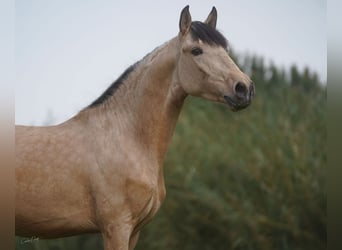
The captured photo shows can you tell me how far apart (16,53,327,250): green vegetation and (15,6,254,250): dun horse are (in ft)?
4.90

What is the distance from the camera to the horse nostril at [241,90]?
251 cm

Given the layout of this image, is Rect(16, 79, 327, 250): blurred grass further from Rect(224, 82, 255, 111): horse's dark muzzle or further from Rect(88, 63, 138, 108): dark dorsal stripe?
Rect(224, 82, 255, 111): horse's dark muzzle

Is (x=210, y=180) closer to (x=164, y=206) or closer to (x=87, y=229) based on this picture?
(x=164, y=206)

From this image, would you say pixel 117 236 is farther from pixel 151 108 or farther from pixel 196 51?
pixel 196 51

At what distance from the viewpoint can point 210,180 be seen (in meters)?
4.39

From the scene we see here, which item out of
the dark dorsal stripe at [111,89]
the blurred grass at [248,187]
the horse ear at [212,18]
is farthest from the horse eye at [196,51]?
the blurred grass at [248,187]

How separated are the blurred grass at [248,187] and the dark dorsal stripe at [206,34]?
176 centimetres

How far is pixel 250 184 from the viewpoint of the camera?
4316 mm

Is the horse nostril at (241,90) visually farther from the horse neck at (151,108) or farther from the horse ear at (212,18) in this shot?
the horse ear at (212,18)

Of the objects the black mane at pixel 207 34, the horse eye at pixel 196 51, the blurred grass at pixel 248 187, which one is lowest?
the blurred grass at pixel 248 187

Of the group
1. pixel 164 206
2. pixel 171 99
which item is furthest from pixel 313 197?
pixel 171 99

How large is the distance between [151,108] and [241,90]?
45cm

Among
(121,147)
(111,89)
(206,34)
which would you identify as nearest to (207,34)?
(206,34)

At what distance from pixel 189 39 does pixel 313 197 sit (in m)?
1.96
